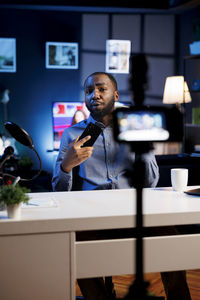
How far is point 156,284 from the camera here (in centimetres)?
260

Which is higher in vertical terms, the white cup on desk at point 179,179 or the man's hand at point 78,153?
the man's hand at point 78,153

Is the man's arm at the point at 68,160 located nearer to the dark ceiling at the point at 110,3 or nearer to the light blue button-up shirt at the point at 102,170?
the light blue button-up shirt at the point at 102,170

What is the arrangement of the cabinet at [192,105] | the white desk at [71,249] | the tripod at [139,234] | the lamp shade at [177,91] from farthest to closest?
the cabinet at [192,105] < the lamp shade at [177,91] < the white desk at [71,249] < the tripod at [139,234]

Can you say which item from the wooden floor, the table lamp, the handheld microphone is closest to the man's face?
the handheld microphone

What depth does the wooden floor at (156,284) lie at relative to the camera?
8.12 feet

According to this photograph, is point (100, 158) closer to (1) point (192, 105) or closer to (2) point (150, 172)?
(2) point (150, 172)

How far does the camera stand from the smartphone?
2.11 m

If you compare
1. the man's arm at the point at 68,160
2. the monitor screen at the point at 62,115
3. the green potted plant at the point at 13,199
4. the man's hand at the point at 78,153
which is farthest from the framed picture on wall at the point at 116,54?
the green potted plant at the point at 13,199

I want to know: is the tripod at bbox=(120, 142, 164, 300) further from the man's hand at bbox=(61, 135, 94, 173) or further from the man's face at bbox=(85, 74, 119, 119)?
the man's face at bbox=(85, 74, 119, 119)

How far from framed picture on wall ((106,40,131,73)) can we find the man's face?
3597mm

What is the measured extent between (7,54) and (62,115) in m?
1.07

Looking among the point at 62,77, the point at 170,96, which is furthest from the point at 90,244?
the point at 62,77

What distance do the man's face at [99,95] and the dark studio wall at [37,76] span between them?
11.5 feet

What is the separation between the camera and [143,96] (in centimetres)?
73
